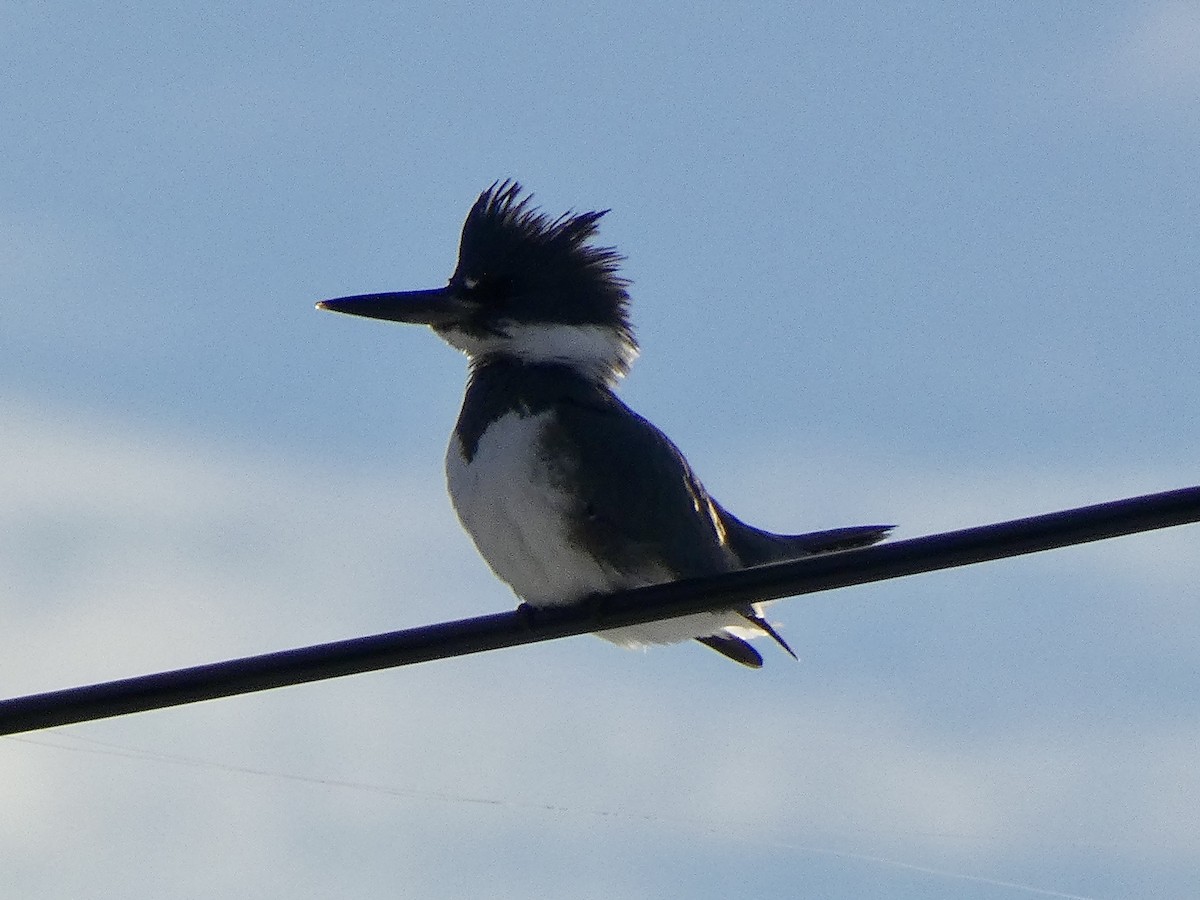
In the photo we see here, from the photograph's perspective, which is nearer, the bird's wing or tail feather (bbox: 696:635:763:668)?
the bird's wing

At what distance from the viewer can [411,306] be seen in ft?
17.8

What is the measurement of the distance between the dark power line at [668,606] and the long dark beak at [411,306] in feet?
6.69

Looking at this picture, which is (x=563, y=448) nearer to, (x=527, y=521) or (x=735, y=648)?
(x=527, y=521)

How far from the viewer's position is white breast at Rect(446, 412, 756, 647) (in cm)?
449

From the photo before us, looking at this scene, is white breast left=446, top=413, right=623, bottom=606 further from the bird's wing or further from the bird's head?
the bird's head

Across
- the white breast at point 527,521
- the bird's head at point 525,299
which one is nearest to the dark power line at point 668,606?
the white breast at point 527,521

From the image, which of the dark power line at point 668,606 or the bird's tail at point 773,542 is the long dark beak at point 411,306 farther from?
the dark power line at point 668,606

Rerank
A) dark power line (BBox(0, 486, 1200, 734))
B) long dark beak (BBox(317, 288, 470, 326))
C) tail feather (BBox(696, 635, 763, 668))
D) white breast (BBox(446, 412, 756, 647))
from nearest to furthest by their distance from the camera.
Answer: dark power line (BBox(0, 486, 1200, 734)) < white breast (BBox(446, 412, 756, 647)) < tail feather (BBox(696, 635, 763, 668)) < long dark beak (BBox(317, 288, 470, 326))

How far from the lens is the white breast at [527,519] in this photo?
4492 millimetres

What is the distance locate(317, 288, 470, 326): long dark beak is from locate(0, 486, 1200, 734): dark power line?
6.69 feet

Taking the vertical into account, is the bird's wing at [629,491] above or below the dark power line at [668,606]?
above

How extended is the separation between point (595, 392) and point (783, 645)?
857 mm

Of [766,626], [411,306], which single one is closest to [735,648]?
[766,626]

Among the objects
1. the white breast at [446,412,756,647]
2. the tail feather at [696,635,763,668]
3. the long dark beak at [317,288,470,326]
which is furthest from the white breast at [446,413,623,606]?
the long dark beak at [317,288,470,326]
